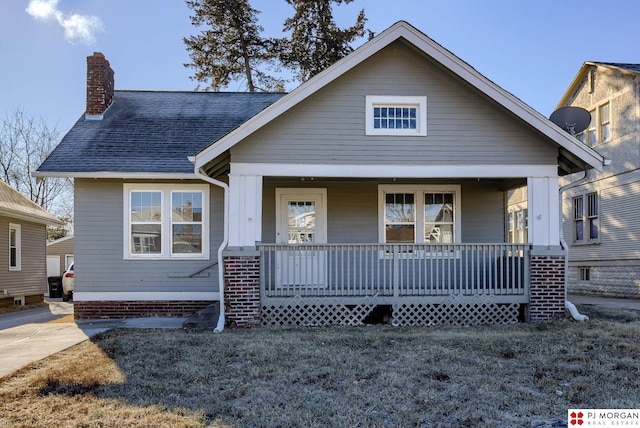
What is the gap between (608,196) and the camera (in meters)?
16.6

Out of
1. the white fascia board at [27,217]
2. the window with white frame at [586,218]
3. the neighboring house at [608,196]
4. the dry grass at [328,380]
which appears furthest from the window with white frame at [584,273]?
the white fascia board at [27,217]

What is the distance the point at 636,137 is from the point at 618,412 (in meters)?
13.0

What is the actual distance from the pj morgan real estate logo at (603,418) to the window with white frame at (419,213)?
673cm

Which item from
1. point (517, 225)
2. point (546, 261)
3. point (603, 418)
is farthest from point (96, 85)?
Result: point (517, 225)

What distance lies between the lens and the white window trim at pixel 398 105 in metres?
9.55

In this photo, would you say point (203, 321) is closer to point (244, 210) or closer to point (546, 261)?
point (244, 210)

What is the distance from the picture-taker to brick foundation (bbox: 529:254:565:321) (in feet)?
31.1

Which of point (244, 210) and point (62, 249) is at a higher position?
point (244, 210)

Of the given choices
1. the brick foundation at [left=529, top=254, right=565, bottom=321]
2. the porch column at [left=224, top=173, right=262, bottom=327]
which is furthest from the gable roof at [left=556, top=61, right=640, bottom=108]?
the porch column at [left=224, top=173, right=262, bottom=327]

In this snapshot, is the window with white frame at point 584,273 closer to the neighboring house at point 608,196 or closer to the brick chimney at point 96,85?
the neighboring house at point 608,196

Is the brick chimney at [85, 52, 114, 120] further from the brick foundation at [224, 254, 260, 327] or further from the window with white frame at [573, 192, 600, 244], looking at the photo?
the window with white frame at [573, 192, 600, 244]

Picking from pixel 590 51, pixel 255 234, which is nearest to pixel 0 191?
pixel 255 234

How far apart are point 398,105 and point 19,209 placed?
12800mm

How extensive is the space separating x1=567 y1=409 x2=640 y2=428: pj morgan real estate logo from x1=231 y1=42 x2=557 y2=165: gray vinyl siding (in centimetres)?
565
